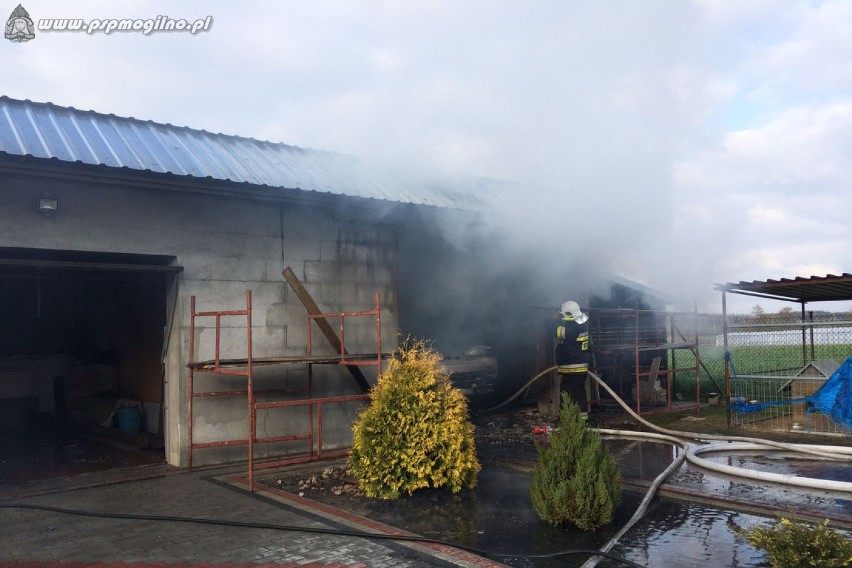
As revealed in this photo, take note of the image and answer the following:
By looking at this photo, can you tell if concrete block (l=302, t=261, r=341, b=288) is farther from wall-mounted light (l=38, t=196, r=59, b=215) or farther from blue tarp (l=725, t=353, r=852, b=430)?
blue tarp (l=725, t=353, r=852, b=430)

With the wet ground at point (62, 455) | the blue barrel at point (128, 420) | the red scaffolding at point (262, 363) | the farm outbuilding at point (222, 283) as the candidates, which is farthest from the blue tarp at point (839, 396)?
the blue barrel at point (128, 420)

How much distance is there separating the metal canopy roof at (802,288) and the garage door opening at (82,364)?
9.70 metres

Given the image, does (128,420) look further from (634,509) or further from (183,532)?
(634,509)

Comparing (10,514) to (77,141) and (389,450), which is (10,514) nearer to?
(389,450)

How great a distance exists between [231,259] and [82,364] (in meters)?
6.56

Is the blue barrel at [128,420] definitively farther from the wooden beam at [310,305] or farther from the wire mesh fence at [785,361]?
the wire mesh fence at [785,361]

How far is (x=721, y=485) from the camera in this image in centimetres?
695

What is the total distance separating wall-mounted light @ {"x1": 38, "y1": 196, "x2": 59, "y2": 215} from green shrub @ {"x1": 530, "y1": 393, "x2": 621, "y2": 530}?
6.04 m

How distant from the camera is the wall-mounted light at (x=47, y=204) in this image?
725 cm

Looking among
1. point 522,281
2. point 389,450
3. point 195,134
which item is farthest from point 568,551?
point 522,281

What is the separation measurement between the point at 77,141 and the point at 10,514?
431 cm

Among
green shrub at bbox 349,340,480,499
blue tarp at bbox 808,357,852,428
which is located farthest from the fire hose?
blue tarp at bbox 808,357,852,428

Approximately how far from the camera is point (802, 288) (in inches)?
421

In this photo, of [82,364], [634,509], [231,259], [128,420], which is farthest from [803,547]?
[82,364]
